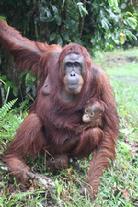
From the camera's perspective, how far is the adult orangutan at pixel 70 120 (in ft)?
14.7

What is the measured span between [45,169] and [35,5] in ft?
6.52

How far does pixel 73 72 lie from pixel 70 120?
0.41 m

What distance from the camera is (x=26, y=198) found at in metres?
4.16

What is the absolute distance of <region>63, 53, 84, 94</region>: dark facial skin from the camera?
14.8ft

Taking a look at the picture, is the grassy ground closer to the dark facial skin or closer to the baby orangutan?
the baby orangutan

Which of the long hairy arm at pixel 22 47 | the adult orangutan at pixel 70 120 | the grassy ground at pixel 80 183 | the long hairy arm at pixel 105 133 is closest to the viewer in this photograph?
the grassy ground at pixel 80 183

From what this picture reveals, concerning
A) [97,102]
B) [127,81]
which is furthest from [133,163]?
[127,81]

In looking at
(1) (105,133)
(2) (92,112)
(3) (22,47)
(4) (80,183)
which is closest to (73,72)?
(2) (92,112)

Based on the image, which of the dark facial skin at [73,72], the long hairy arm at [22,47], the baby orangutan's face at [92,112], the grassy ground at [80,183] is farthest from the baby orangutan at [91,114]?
the long hairy arm at [22,47]

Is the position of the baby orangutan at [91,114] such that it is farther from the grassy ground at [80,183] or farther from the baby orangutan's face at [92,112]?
the grassy ground at [80,183]

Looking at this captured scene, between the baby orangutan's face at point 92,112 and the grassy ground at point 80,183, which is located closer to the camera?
the grassy ground at point 80,183

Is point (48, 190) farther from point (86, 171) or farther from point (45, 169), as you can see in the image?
point (86, 171)

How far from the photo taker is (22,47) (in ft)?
16.4

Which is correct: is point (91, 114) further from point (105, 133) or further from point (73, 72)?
point (73, 72)
